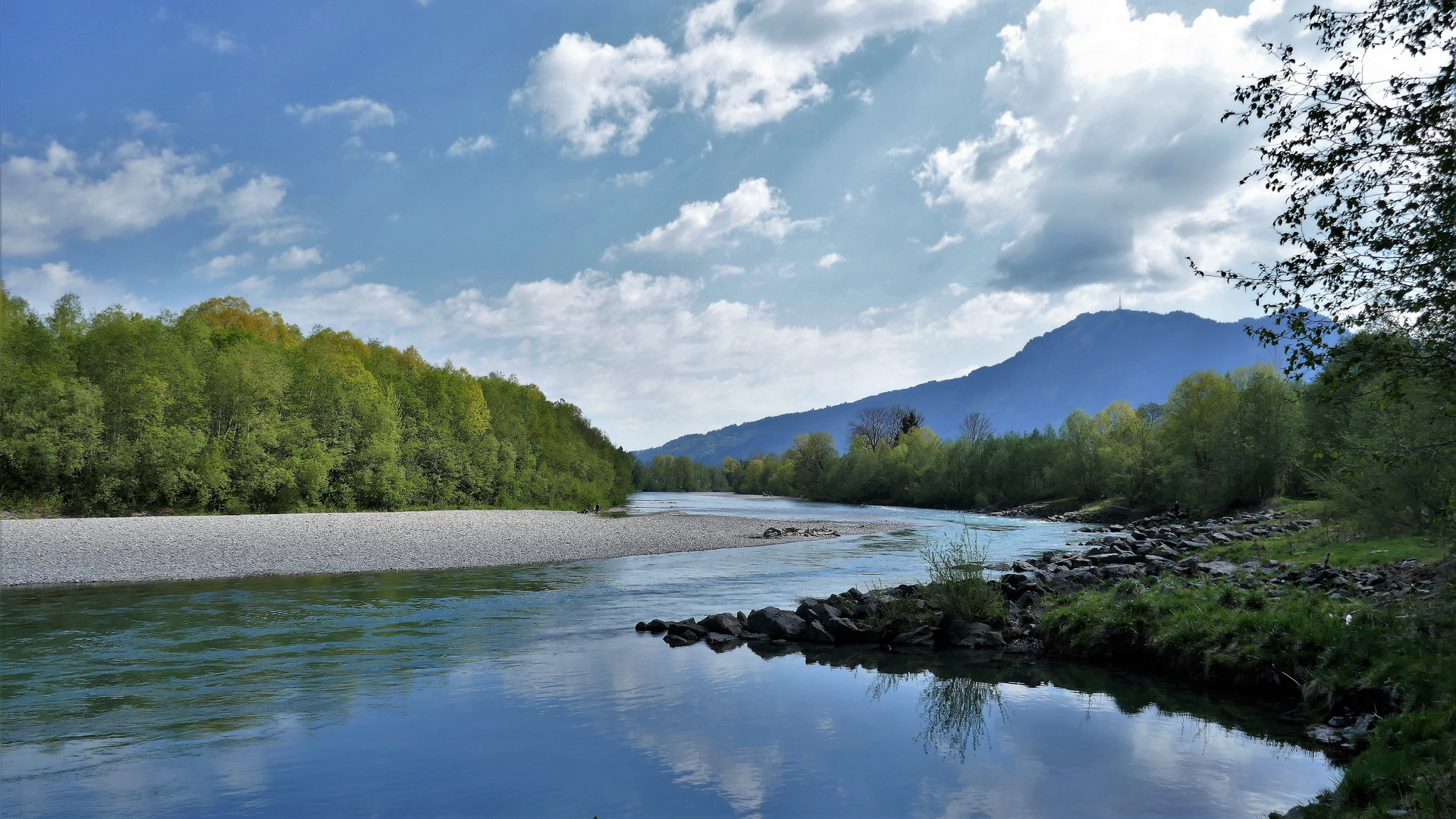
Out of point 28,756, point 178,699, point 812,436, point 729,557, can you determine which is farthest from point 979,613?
point 812,436

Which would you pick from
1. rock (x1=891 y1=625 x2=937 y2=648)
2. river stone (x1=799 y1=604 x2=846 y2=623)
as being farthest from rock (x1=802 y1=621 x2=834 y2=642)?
rock (x1=891 y1=625 x2=937 y2=648)

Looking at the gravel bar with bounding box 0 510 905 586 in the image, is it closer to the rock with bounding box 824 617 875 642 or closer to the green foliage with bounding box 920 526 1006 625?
the rock with bounding box 824 617 875 642

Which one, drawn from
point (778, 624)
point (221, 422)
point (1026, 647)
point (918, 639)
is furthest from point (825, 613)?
point (221, 422)

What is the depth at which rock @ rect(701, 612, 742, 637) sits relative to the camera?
1933cm

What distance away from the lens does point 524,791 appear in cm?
920

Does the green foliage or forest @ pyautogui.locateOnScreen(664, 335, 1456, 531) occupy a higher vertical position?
forest @ pyautogui.locateOnScreen(664, 335, 1456, 531)

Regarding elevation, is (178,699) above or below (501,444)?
below

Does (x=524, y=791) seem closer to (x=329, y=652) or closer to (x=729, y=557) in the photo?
(x=329, y=652)

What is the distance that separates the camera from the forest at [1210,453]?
1352cm

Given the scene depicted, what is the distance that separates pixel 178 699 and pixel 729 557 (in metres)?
29.1

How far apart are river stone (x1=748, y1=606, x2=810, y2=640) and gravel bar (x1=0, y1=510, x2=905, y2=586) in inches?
777

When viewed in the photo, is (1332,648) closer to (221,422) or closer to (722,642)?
(722,642)

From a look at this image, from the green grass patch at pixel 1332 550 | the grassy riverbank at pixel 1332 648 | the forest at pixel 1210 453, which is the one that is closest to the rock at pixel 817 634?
the grassy riverbank at pixel 1332 648

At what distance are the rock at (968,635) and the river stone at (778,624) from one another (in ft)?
11.9
